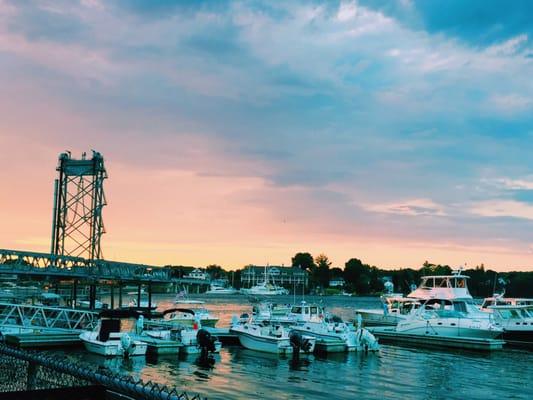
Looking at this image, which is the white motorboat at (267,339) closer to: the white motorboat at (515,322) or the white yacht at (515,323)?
the white yacht at (515,323)

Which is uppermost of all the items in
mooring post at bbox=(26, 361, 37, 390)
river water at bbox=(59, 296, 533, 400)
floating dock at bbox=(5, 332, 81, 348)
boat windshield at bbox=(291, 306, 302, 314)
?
mooring post at bbox=(26, 361, 37, 390)

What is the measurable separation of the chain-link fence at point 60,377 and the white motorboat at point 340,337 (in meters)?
34.0

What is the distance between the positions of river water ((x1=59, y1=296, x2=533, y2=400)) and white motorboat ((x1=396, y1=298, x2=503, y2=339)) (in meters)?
6.35

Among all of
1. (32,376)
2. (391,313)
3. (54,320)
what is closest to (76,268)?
(54,320)

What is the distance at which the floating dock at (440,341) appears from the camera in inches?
1779

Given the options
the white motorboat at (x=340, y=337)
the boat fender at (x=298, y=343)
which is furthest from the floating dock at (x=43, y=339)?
the white motorboat at (x=340, y=337)

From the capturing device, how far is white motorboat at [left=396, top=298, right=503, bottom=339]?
48281mm

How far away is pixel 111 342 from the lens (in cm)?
3444

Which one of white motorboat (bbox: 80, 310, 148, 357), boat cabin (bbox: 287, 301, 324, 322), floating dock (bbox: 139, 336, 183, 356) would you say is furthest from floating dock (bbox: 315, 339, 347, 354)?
white motorboat (bbox: 80, 310, 148, 357)

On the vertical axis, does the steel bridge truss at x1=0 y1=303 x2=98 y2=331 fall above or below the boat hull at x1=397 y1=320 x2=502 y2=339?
above

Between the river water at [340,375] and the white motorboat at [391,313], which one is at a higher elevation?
the white motorboat at [391,313]

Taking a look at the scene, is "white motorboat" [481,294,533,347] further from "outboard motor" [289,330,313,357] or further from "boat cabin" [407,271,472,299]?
"outboard motor" [289,330,313,357]

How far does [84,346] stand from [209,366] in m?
9.18

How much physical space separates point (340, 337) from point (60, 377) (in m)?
36.4
